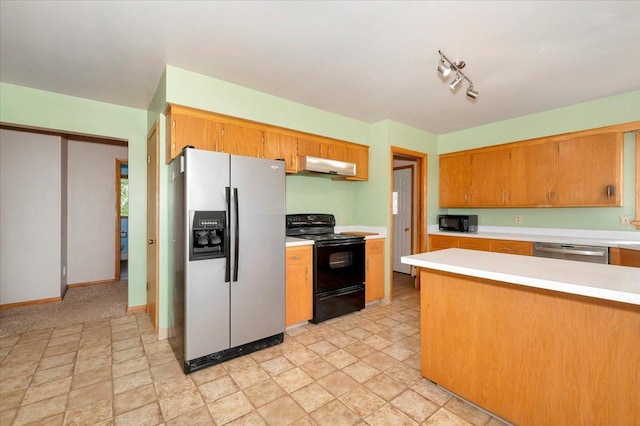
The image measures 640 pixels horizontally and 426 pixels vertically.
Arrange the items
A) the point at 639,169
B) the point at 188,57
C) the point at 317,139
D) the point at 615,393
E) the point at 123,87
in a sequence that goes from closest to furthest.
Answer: the point at 615,393 < the point at 188,57 < the point at 123,87 < the point at 639,169 < the point at 317,139

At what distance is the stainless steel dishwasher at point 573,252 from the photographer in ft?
9.62

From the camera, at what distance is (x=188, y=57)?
2355mm

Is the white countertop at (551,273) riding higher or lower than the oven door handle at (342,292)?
higher

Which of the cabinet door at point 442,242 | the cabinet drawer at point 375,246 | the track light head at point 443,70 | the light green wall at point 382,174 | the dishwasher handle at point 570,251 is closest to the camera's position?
the track light head at point 443,70

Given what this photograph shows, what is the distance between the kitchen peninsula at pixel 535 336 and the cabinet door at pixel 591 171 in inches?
89.0

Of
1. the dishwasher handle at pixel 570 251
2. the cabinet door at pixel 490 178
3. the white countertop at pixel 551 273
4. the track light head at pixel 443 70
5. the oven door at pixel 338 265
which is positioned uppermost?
the track light head at pixel 443 70

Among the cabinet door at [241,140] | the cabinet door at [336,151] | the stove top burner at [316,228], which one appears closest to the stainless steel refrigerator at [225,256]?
the cabinet door at [241,140]

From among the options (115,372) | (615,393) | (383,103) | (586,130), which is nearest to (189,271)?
(115,372)

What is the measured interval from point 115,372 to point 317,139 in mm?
3092

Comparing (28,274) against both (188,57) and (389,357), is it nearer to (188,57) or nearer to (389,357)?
(188,57)

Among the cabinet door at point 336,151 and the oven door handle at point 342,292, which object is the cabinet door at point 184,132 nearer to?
the cabinet door at point 336,151

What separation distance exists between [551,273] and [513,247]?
2.34 metres

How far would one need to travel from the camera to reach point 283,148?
10.7 ft

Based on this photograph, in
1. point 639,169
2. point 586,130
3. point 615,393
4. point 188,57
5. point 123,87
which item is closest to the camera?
point 615,393
